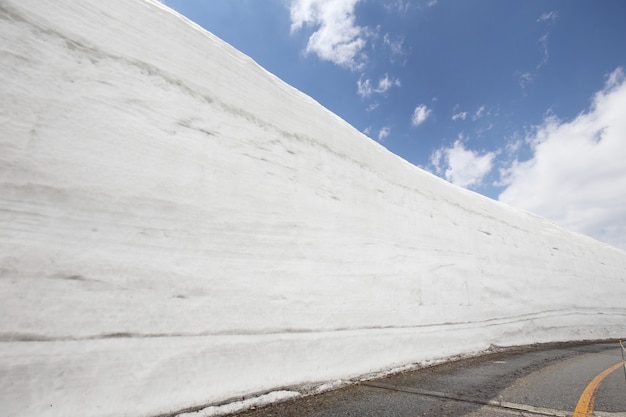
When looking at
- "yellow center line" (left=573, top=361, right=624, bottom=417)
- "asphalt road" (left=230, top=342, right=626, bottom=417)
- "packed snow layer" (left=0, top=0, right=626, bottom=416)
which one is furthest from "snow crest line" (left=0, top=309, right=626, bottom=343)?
"yellow center line" (left=573, top=361, right=624, bottom=417)

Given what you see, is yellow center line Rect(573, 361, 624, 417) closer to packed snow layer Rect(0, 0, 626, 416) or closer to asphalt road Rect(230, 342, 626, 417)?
asphalt road Rect(230, 342, 626, 417)

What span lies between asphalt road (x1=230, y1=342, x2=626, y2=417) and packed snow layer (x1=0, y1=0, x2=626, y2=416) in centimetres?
37

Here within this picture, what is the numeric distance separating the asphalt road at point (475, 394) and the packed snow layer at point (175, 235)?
37cm

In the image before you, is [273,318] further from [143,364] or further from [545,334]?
[545,334]

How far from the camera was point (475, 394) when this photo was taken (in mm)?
3125

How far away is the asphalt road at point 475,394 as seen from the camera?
262cm

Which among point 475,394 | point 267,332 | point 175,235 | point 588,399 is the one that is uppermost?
point 175,235

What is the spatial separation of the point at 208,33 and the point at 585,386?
6.52 m

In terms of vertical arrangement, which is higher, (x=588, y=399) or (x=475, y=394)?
(x=588, y=399)

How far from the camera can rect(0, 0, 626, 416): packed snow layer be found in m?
2.22

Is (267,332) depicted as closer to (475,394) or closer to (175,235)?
(175,235)

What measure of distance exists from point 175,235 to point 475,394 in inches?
132

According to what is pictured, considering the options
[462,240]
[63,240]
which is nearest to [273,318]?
[63,240]

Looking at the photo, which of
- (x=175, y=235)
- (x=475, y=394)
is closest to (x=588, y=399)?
(x=475, y=394)
